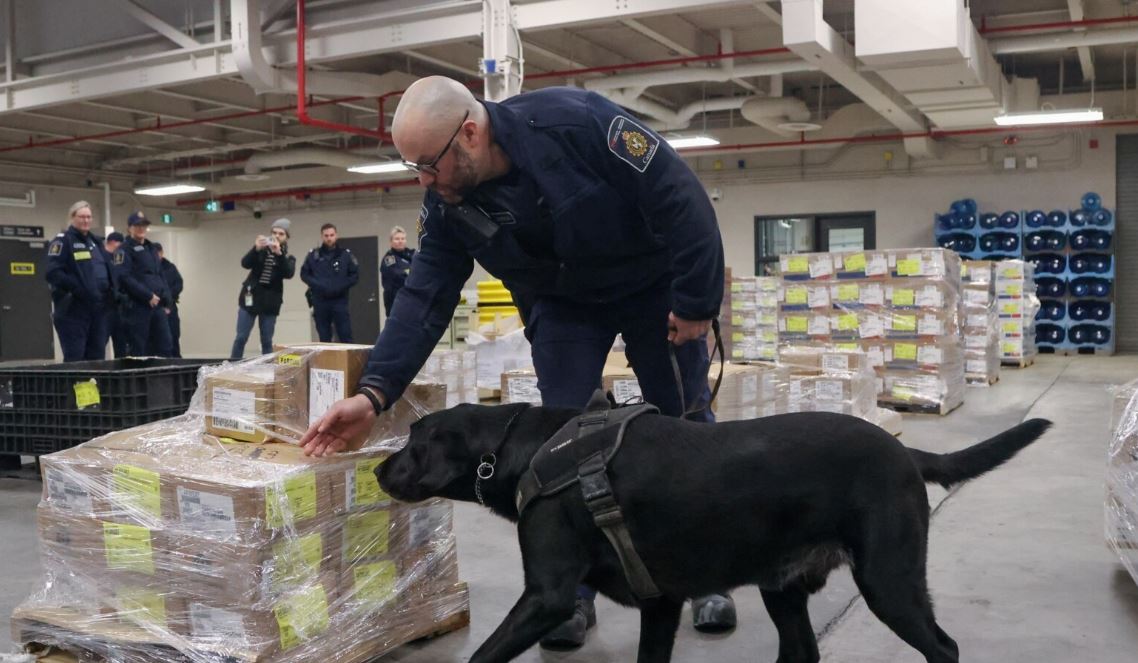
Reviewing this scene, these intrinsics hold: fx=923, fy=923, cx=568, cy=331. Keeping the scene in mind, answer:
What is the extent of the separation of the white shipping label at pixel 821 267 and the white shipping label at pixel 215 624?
641cm

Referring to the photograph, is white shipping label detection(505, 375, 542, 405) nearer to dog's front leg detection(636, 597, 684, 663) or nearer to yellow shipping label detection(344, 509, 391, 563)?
yellow shipping label detection(344, 509, 391, 563)

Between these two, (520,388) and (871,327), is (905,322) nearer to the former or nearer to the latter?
(871,327)

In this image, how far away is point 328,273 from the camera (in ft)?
33.4

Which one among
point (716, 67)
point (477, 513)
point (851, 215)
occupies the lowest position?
point (477, 513)

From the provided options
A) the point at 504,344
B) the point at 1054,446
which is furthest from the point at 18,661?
the point at 504,344

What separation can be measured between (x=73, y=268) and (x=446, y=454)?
6.17m

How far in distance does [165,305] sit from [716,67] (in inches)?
256

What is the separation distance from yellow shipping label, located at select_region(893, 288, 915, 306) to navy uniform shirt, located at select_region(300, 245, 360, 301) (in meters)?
5.78

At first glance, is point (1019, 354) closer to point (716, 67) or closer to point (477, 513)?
point (716, 67)

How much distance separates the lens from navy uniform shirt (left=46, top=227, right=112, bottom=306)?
6.95 metres

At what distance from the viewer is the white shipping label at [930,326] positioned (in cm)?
713

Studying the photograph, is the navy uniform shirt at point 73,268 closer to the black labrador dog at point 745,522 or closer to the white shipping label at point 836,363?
the white shipping label at point 836,363

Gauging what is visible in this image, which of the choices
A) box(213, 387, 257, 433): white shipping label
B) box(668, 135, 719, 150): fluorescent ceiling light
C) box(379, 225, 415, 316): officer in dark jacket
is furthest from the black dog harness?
box(668, 135, 719, 150): fluorescent ceiling light

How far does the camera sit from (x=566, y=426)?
1.91m
